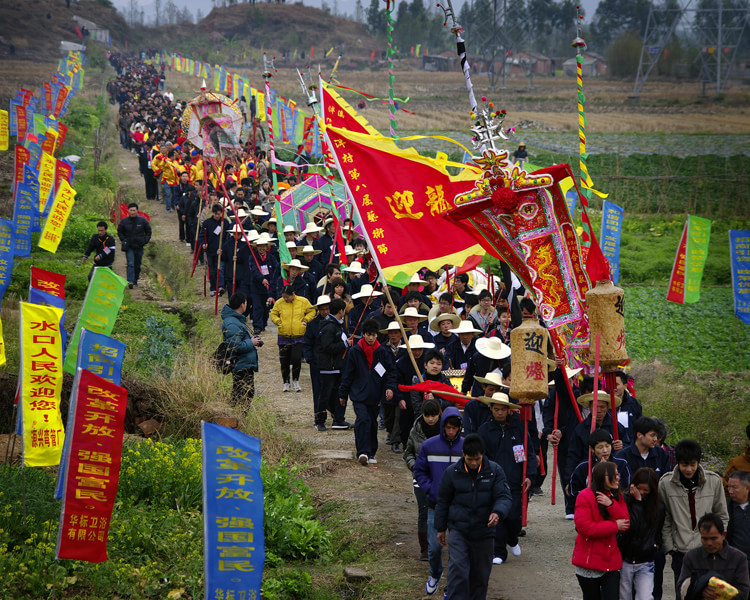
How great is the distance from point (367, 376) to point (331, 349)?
3.85 feet

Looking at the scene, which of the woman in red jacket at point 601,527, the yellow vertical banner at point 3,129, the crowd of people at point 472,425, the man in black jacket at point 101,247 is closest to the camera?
the woman in red jacket at point 601,527

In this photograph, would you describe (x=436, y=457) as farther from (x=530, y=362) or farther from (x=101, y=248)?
(x=101, y=248)

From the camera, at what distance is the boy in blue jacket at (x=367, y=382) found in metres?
11.3

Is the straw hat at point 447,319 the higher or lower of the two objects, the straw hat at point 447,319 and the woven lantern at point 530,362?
the lower

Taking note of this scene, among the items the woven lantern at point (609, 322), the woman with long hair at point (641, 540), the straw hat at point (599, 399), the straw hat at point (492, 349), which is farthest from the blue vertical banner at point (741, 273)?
the woman with long hair at point (641, 540)

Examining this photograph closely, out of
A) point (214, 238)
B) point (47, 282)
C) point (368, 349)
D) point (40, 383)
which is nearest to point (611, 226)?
point (368, 349)

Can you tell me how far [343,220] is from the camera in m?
19.7

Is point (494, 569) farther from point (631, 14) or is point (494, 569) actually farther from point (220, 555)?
point (631, 14)

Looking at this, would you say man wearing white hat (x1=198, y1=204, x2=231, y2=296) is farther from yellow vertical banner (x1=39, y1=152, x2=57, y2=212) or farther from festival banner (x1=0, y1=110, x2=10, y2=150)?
festival banner (x1=0, y1=110, x2=10, y2=150)

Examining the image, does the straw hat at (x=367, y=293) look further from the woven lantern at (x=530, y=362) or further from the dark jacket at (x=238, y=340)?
the woven lantern at (x=530, y=362)

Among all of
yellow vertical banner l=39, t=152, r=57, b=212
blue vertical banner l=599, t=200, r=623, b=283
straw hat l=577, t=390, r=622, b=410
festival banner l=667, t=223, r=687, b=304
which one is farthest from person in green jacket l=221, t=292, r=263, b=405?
yellow vertical banner l=39, t=152, r=57, b=212

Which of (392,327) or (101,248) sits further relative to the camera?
(101,248)

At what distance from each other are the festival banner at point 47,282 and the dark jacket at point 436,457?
4.73m

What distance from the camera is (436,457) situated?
26.4 ft
